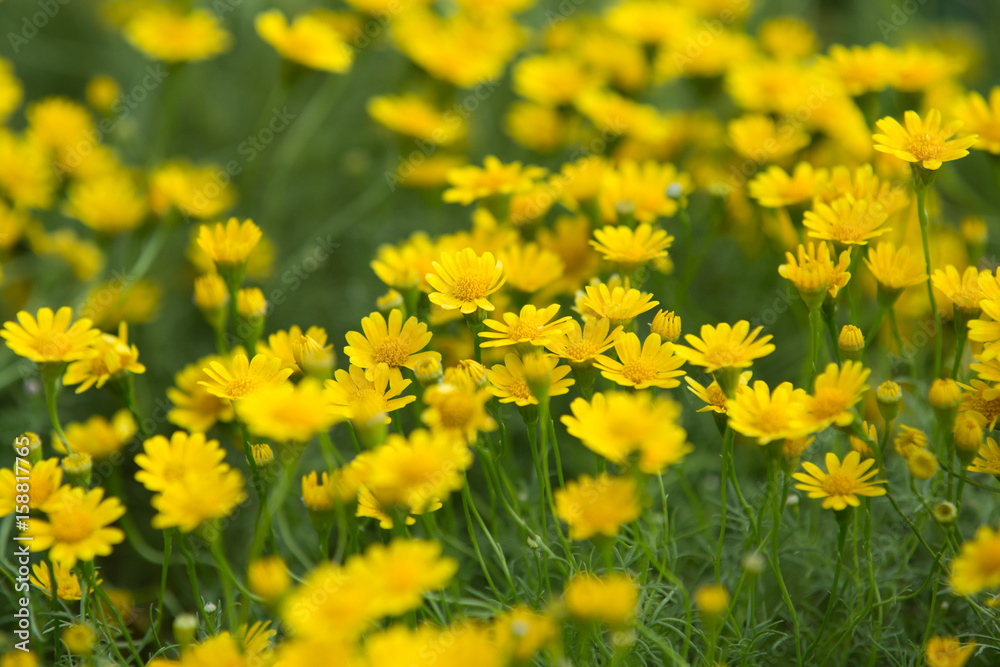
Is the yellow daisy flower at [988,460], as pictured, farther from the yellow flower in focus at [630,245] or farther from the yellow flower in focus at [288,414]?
the yellow flower in focus at [288,414]

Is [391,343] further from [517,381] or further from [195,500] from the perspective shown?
[195,500]

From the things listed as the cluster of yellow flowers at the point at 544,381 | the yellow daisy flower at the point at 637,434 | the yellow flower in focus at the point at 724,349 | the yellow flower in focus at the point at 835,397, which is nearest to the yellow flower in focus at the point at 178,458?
the cluster of yellow flowers at the point at 544,381

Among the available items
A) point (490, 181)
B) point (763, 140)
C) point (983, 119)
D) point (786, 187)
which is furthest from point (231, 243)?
Result: point (983, 119)

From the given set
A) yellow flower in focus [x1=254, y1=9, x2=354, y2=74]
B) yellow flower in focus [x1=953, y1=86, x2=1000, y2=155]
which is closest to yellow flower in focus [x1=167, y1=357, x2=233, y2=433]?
yellow flower in focus [x1=254, y1=9, x2=354, y2=74]

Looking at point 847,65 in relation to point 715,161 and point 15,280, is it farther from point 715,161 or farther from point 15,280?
point 15,280

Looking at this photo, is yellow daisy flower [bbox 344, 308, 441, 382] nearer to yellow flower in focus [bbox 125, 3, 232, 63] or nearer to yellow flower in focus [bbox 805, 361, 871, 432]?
yellow flower in focus [bbox 805, 361, 871, 432]
